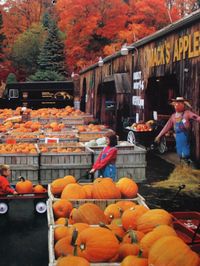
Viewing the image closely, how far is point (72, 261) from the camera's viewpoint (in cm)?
393

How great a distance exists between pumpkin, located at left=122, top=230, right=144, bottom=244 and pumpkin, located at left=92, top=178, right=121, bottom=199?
5.27 ft

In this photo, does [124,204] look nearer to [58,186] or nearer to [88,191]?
[88,191]

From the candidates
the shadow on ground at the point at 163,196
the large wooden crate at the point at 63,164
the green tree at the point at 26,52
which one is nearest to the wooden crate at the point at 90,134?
the shadow on ground at the point at 163,196

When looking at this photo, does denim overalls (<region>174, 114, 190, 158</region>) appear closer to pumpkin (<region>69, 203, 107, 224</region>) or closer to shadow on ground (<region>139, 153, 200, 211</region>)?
shadow on ground (<region>139, 153, 200, 211</region>)

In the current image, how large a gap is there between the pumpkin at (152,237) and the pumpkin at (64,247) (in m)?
0.67

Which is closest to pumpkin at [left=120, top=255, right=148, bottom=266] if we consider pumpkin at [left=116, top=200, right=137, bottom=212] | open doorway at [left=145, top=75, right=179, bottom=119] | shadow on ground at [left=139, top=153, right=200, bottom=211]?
pumpkin at [left=116, top=200, right=137, bottom=212]

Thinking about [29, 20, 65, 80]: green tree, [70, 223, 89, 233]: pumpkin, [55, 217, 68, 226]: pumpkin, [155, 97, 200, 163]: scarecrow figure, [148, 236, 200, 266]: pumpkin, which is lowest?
[55, 217, 68, 226]: pumpkin

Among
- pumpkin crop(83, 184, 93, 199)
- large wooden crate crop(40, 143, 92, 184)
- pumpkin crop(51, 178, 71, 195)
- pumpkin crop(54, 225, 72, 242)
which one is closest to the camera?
pumpkin crop(54, 225, 72, 242)

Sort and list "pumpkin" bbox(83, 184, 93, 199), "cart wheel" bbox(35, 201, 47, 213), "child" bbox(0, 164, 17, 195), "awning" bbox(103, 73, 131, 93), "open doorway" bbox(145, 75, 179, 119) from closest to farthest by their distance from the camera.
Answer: "pumpkin" bbox(83, 184, 93, 199)
"child" bbox(0, 164, 17, 195)
"cart wheel" bbox(35, 201, 47, 213)
"awning" bbox(103, 73, 131, 93)
"open doorway" bbox(145, 75, 179, 119)

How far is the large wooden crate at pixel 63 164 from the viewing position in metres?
11.2

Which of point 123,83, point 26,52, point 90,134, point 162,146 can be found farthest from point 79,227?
point 26,52

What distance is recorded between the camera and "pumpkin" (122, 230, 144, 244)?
443cm

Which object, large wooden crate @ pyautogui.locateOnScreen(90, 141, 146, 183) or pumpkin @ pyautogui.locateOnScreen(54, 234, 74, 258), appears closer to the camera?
pumpkin @ pyautogui.locateOnScreen(54, 234, 74, 258)

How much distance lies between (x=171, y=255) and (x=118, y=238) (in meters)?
0.88
